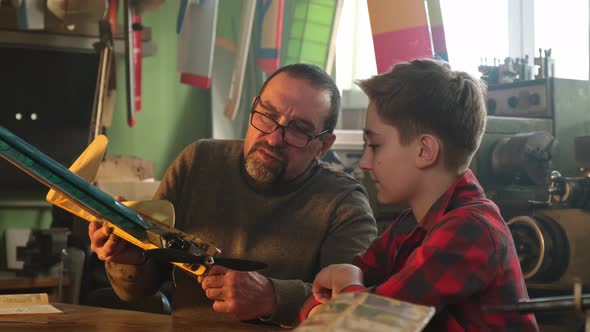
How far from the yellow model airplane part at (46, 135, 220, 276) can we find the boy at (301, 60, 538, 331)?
0.21 metres

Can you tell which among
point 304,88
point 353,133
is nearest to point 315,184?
point 304,88

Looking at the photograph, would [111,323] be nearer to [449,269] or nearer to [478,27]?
[449,269]

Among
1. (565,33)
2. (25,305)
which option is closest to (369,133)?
(25,305)

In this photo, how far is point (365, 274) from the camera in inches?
50.1

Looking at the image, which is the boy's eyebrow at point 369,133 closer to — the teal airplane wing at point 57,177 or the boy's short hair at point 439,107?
the boy's short hair at point 439,107

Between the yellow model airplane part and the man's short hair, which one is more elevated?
the man's short hair

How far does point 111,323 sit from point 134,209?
0.64ft

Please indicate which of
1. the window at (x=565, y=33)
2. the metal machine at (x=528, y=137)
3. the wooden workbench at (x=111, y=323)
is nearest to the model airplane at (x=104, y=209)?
the wooden workbench at (x=111, y=323)

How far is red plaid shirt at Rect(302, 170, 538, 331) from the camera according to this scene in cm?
98

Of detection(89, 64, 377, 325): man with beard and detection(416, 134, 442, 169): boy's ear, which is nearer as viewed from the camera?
detection(416, 134, 442, 169): boy's ear

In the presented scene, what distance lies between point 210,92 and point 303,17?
1.27m

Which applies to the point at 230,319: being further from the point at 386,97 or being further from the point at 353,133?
the point at 353,133

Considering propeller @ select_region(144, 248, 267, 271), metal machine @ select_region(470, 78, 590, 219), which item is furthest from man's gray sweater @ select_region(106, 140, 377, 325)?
metal machine @ select_region(470, 78, 590, 219)

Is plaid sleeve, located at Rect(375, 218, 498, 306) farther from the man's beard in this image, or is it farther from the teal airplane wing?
the man's beard
